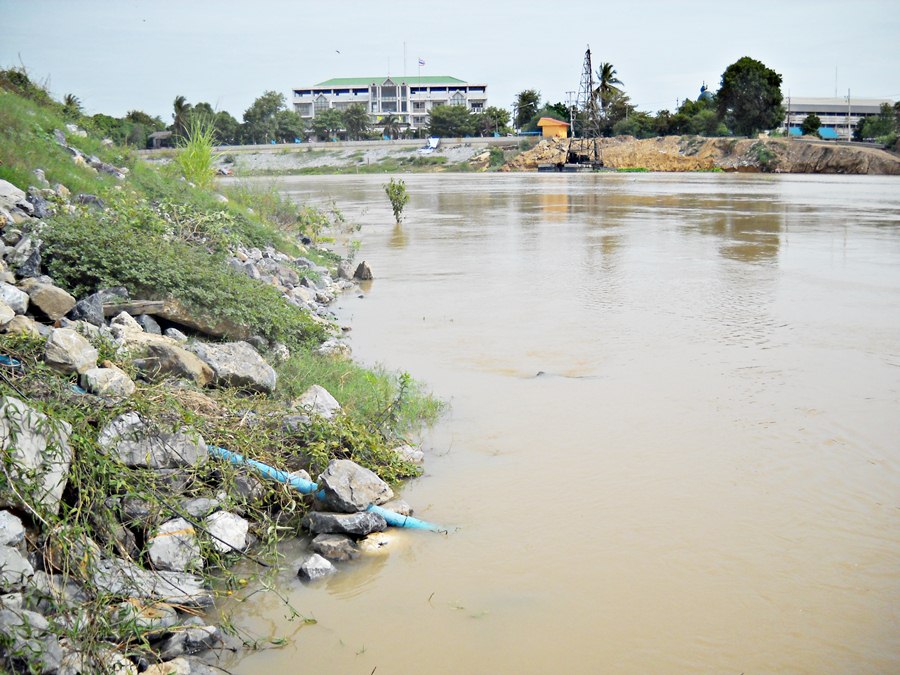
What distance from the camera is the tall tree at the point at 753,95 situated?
72438mm

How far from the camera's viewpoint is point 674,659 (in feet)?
11.9

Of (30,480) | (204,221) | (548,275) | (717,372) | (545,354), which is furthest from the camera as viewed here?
(548,275)

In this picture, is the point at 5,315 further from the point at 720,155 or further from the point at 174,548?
the point at 720,155

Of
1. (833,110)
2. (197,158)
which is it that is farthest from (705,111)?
(197,158)

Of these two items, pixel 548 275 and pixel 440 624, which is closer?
pixel 440 624

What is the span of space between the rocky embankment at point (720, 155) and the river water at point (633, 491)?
5573cm

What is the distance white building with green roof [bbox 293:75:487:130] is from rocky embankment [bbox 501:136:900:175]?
159 ft

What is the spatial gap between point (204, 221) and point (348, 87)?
128 m

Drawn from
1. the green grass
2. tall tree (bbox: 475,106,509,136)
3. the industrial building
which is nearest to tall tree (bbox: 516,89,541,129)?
tall tree (bbox: 475,106,509,136)

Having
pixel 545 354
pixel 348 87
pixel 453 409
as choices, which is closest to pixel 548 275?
pixel 545 354

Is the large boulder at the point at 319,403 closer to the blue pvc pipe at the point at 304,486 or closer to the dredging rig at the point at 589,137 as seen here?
the blue pvc pipe at the point at 304,486

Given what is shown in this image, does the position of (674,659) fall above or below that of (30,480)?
below

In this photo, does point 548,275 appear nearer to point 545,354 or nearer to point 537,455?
point 545,354

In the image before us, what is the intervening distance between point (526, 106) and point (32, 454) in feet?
359
